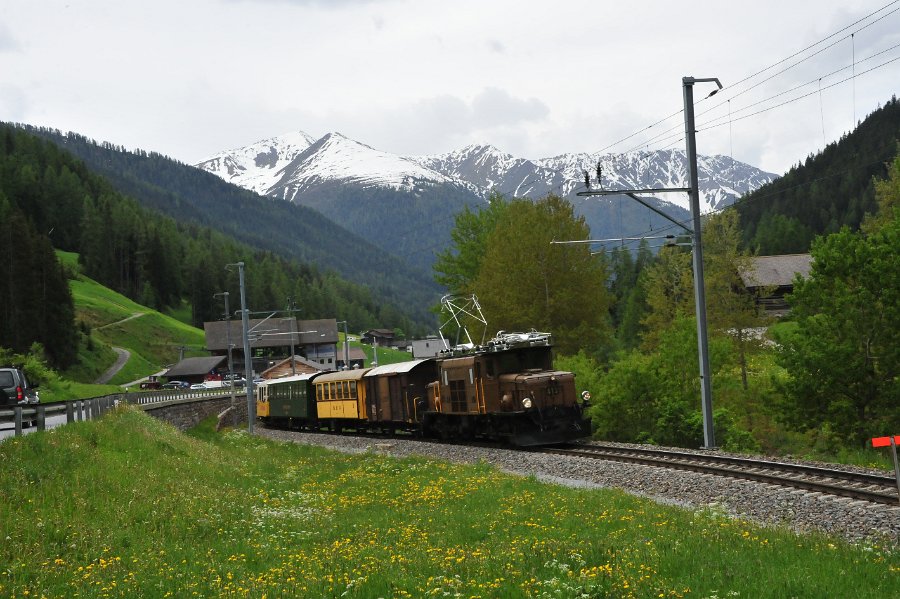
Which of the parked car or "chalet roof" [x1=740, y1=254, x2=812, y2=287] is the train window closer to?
the parked car

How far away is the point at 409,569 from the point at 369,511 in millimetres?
6304

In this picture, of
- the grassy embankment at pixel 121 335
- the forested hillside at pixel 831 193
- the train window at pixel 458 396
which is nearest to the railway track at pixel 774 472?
the train window at pixel 458 396

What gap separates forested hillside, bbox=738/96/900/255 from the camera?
132875mm

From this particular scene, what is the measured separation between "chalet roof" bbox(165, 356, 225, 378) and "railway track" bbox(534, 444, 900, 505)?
352ft

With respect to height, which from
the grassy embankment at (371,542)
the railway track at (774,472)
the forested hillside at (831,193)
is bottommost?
the railway track at (774,472)

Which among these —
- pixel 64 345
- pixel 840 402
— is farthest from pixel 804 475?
pixel 64 345

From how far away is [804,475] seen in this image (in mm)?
18281

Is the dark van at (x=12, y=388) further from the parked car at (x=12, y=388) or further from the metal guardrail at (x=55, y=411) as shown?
the metal guardrail at (x=55, y=411)

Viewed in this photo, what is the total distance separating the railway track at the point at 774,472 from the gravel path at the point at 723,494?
0.41 m

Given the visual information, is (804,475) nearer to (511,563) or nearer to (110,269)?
(511,563)

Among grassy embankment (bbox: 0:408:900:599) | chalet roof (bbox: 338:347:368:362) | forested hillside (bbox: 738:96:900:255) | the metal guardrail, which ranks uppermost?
forested hillside (bbox: 738:96:900:255)

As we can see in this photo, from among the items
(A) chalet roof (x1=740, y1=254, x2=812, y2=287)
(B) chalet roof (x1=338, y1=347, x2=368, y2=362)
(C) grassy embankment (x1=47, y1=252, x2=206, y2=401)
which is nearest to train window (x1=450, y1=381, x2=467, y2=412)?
(A) chalet roof (x1=740, y1=254, x2=812, y2=287)

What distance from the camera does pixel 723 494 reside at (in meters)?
16.9

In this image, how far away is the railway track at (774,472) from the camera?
15461 mm
